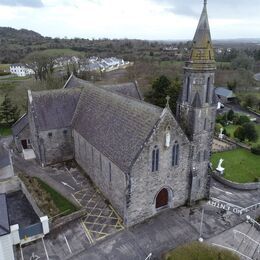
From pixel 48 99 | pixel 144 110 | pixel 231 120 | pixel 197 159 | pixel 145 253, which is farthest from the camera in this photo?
pixel 231 120

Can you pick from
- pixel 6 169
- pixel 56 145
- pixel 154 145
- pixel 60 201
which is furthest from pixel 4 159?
pixel 154 145

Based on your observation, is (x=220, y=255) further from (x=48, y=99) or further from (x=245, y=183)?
(x=48, y=99)

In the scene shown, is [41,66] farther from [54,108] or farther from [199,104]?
[199,104]

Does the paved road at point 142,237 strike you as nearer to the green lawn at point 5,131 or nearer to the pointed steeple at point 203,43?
the pointed steeple at point 203,43

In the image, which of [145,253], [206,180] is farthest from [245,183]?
[145,253]

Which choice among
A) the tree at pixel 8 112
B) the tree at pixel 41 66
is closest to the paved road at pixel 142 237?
A: the tree at pixel 8 112

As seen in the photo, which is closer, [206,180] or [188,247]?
[188,247]
